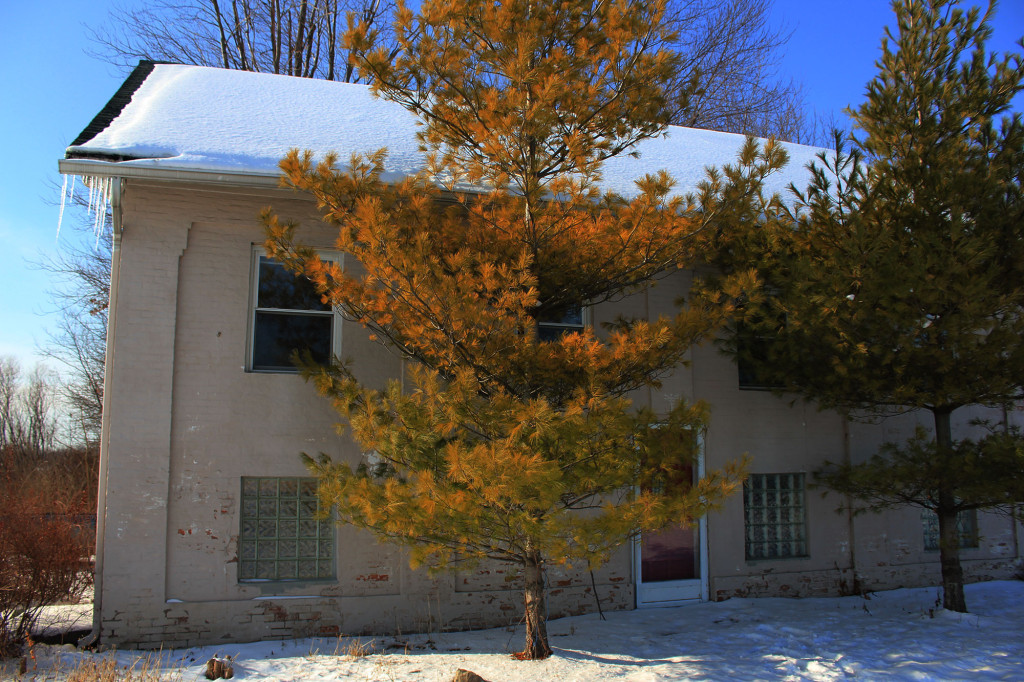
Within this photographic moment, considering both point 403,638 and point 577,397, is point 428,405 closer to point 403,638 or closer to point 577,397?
point 577,397

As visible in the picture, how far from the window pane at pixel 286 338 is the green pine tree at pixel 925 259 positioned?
433 centimetres

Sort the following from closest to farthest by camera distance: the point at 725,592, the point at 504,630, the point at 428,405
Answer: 1. the point at 428,405
2. the point at 504,630
3. the point at 725,592

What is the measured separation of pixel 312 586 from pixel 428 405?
122 inches

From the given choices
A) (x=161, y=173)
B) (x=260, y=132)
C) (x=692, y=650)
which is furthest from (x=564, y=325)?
(x=161, y=173)

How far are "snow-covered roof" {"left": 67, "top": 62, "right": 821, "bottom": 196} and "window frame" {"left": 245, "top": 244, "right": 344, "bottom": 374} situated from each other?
1.04 meters

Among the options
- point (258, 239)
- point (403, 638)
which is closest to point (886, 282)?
point (403, 638)

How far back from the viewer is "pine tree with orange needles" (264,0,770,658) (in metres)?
5.05

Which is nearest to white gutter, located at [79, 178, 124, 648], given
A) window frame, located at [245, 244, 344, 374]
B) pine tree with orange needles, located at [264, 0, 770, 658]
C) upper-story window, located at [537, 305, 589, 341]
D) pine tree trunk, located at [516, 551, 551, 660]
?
window frame, located at [245, 244, 344, 374]

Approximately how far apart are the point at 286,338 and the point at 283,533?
2000mm

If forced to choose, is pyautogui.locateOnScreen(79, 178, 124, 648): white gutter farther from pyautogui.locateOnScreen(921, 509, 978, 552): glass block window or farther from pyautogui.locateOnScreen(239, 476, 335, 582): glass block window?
pyautogui.locateOnScreen(921, 509, 978, 552): glass block window

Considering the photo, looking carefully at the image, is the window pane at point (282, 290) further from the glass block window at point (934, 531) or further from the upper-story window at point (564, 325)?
the glass block window at point (934, 531)

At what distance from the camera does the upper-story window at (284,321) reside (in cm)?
736

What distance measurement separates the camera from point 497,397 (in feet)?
16.9

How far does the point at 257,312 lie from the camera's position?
7.36m
